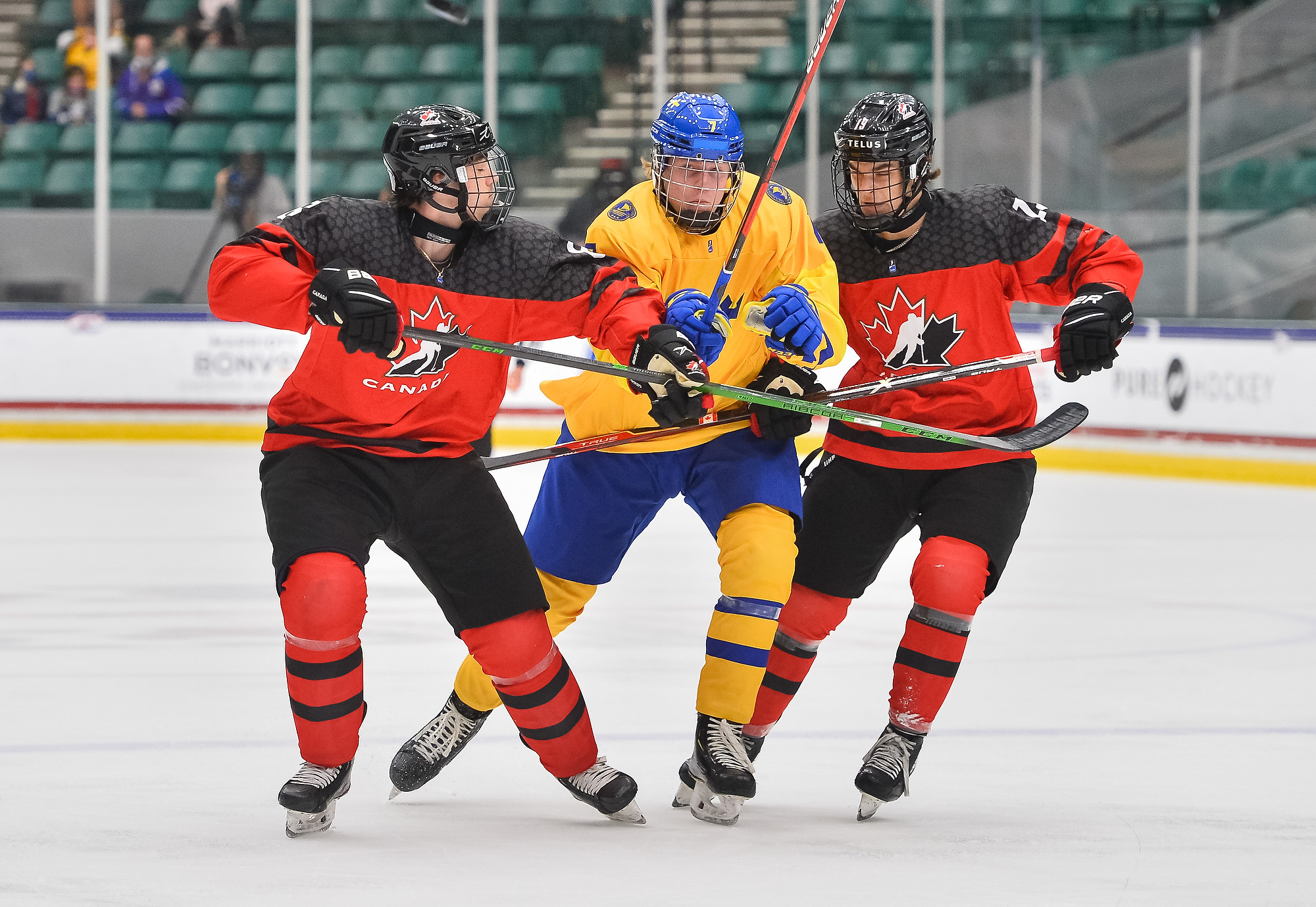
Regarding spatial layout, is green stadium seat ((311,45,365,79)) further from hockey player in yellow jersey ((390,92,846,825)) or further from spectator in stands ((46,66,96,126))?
hockey player in yellow jersey ((390,92,846,825))

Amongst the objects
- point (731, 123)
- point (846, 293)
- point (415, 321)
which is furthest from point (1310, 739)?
point (415, 321)

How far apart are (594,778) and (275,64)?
27.3ft

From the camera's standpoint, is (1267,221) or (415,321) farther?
(1267,221)

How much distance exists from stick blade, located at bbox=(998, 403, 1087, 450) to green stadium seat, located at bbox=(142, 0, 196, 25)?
28.4 ft

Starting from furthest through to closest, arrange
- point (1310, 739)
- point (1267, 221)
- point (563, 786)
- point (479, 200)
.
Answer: point (1267, 221), point (1310, 739), point (563, 786), point (479, 200)

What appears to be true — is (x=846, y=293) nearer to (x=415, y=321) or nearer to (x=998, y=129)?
(x=415, y=321)

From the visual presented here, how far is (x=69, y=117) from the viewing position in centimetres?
1061

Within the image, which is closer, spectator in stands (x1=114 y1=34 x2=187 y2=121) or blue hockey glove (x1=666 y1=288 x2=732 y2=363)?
blue hockey glove (x1=666 y1=288 x2=732 y2=363)

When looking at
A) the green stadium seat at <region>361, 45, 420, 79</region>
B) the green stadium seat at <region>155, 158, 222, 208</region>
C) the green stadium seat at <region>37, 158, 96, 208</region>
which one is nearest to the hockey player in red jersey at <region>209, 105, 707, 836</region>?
the green stadium seat at <region>155, 158, 222, 208</region>

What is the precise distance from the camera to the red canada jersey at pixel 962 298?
3227 millimetres

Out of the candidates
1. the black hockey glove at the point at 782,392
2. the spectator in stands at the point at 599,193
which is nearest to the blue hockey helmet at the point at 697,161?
the black hockey glove at the point at 782,392

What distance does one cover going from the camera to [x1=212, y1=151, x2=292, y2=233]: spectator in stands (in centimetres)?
1026

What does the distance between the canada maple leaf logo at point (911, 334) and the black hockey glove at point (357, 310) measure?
93 cm

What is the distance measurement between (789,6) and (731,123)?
305 inches
